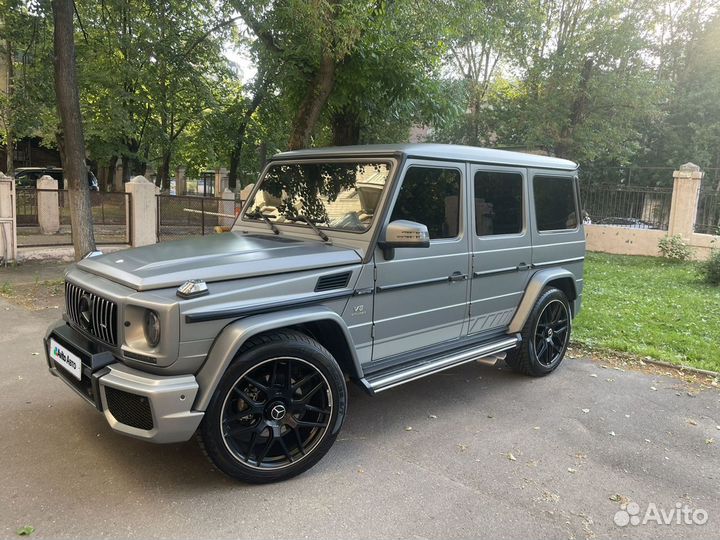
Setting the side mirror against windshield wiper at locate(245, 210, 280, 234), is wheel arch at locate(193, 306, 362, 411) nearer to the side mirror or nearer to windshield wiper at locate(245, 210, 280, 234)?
the side mirror

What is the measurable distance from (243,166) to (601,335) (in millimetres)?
19881

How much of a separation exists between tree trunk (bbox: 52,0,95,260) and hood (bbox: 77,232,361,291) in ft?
17.6

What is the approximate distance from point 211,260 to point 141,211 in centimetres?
896

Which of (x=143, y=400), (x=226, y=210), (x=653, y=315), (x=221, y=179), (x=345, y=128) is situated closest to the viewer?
(x=143, y=400)

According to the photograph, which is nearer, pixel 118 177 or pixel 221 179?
pixel 221 179

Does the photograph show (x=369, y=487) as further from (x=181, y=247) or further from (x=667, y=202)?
(x=667, y=202)

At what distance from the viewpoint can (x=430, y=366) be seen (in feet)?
13.1

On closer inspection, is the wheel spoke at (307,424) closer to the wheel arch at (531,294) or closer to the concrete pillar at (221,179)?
the wheel arch at (531,294)

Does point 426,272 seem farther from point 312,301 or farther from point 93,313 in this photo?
point 93,313

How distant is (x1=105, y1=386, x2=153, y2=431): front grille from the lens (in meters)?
2.80

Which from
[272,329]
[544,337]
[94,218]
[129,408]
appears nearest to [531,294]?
[544,337]

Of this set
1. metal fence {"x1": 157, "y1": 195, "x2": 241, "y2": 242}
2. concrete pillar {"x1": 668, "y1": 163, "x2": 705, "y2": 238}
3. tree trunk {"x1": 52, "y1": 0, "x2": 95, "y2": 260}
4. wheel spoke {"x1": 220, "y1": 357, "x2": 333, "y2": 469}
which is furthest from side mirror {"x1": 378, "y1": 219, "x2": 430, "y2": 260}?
concrete pillar {"x1": 668, "y1": 163, "x2": 705, "y2": 238}

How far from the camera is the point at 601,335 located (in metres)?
6.53

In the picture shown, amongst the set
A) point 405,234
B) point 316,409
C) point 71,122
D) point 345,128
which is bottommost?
point 316,409
